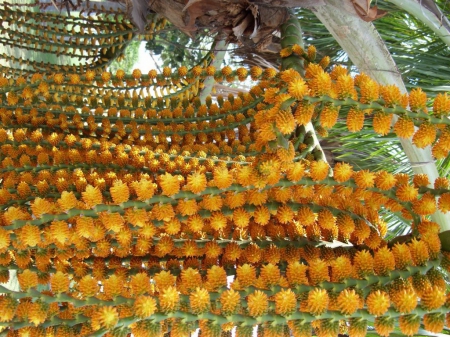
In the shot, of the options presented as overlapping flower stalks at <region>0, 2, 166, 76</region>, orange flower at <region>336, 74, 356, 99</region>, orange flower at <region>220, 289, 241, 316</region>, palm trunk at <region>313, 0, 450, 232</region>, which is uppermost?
overlapping flower stalks at <region>0, 2, 166, 76</region>

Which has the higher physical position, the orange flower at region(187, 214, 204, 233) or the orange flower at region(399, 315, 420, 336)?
the orange flower at region(187, 214, 204, 233)

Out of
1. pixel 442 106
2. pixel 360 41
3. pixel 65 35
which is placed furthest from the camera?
pixel 65 35

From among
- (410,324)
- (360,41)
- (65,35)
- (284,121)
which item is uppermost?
(65,35)

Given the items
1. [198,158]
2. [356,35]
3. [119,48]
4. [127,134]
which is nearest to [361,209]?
[198,158]

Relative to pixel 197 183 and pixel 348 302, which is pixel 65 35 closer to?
Result: pixel 197 183

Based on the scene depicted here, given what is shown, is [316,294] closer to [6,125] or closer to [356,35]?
[356,35]

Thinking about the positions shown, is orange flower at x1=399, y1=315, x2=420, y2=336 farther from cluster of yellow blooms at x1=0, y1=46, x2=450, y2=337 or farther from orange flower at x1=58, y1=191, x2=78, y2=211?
orange flower at x1=58, y1=191, x2=78, y2=211

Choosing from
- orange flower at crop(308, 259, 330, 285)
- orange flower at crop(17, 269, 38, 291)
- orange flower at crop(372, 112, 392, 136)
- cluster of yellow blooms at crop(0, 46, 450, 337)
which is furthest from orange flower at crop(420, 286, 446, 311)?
orange flower at crop(17, 269, 38, 291)

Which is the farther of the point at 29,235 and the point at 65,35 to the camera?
the point at 65,35

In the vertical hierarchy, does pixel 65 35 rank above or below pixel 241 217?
above


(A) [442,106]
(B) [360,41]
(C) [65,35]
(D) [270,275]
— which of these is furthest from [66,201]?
(C) [65,35]
